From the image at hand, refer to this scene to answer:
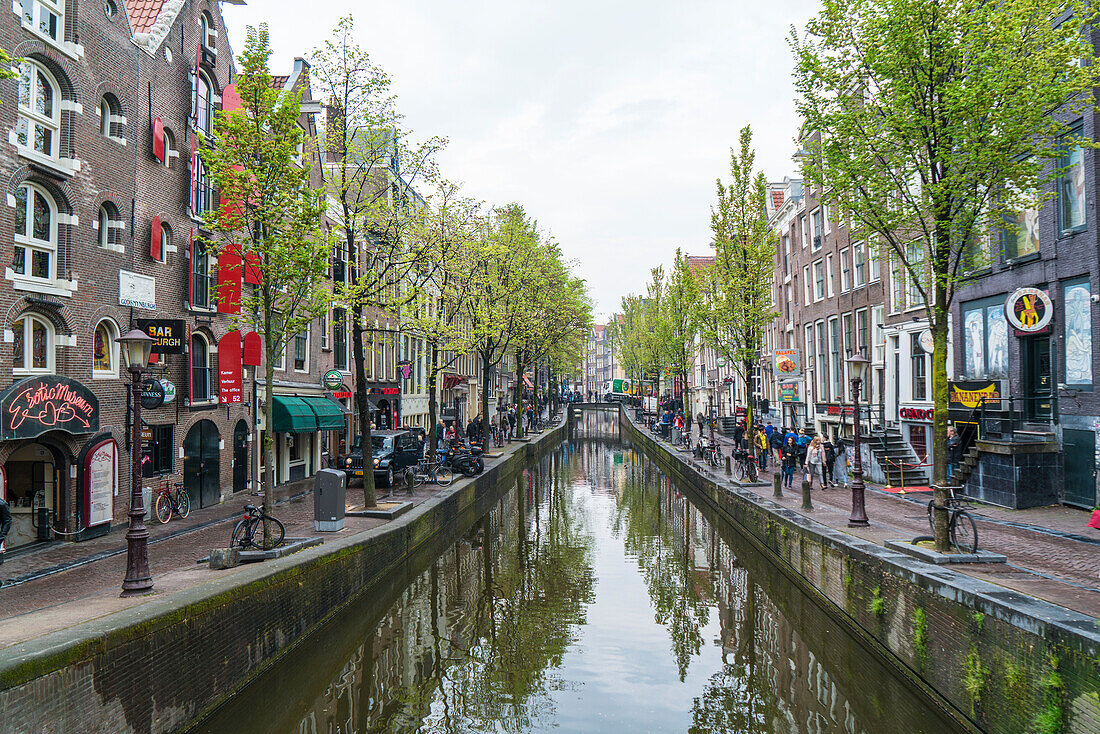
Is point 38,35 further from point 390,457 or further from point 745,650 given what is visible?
point 745,650

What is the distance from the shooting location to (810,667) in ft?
37.3

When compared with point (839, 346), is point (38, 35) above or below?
above

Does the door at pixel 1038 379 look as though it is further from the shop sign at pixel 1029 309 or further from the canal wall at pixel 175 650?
the canal wall at pixel 175 650

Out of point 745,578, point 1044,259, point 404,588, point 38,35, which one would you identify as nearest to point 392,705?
point 404,588

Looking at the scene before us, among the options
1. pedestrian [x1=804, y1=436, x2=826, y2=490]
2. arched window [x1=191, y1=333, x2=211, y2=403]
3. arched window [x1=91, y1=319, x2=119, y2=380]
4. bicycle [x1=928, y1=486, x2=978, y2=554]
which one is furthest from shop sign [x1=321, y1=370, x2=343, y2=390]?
bicycle [x1=928, y1=486, x2=978, y2=554]

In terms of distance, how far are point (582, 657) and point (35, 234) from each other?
14562 mm

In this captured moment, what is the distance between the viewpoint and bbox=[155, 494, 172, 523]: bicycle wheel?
1722 centimetres

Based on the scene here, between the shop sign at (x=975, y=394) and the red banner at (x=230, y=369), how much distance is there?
69.3 ft

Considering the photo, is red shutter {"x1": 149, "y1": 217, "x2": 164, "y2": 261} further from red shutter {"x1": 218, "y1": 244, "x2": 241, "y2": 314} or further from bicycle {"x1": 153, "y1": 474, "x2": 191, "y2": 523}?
bicycle {"x1": 153, "y1": 474, "x2": 191, "y2": 523}

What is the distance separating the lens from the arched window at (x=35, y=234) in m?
14.0

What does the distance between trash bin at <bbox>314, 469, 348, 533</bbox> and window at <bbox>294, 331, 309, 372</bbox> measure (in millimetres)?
13437

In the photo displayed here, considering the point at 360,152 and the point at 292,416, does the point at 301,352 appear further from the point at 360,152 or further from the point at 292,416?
the point at 360,152

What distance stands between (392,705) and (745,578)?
10.2 meters

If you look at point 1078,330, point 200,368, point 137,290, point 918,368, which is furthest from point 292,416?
point 1078,330
